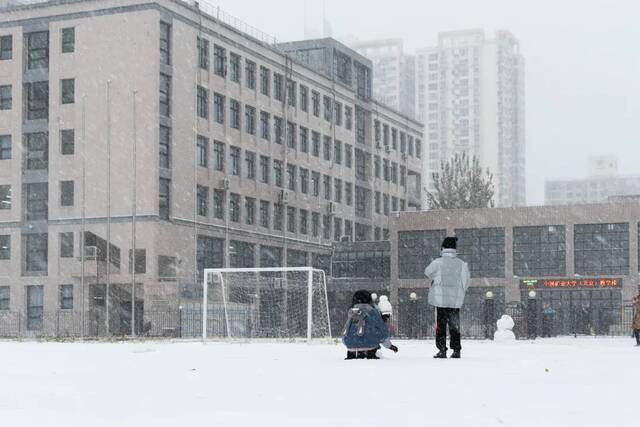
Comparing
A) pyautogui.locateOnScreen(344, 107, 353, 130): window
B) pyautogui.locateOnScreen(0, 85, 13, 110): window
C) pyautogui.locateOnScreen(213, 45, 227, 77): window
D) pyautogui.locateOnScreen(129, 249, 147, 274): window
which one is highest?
pyautogui.locateOnScreen(213, 45, 227, 77): window

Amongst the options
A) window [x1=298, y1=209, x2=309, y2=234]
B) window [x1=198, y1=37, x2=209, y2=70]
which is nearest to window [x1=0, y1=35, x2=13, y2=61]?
window [x1=198, y1=37, x2=209, y2=70]

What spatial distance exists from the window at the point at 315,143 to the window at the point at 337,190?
13.7ft

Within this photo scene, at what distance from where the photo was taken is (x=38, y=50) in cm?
6391

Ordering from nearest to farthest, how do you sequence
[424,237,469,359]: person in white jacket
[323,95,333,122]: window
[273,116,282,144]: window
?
1. [424,237,469,359]: person in white jacket
2. [273,116,282,144]: window
3. [323,95,333,122]: window

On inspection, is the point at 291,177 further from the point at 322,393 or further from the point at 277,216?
the point at 322,393

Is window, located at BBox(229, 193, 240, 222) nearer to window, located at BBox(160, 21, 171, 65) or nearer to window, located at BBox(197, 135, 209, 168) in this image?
window, located at BBox(197, 135, 209, 168)

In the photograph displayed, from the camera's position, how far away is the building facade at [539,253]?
6369 centimetres

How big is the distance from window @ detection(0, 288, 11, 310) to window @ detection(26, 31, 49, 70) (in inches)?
486

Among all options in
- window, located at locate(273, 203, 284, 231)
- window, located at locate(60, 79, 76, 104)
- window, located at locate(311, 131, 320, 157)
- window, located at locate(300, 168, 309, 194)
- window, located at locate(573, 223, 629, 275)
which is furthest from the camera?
window, located at locate(311, 131, 320, 157)

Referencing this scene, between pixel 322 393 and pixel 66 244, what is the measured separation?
175ft

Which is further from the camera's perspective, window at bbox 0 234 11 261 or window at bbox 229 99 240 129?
window at bbox 229 99 240 129

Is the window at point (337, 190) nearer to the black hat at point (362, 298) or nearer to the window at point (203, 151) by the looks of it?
the window at point (203, 151)

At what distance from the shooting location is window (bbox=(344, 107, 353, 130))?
8650 centimetres

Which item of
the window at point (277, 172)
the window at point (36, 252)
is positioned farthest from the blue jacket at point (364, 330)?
the window at point (277, 172)
